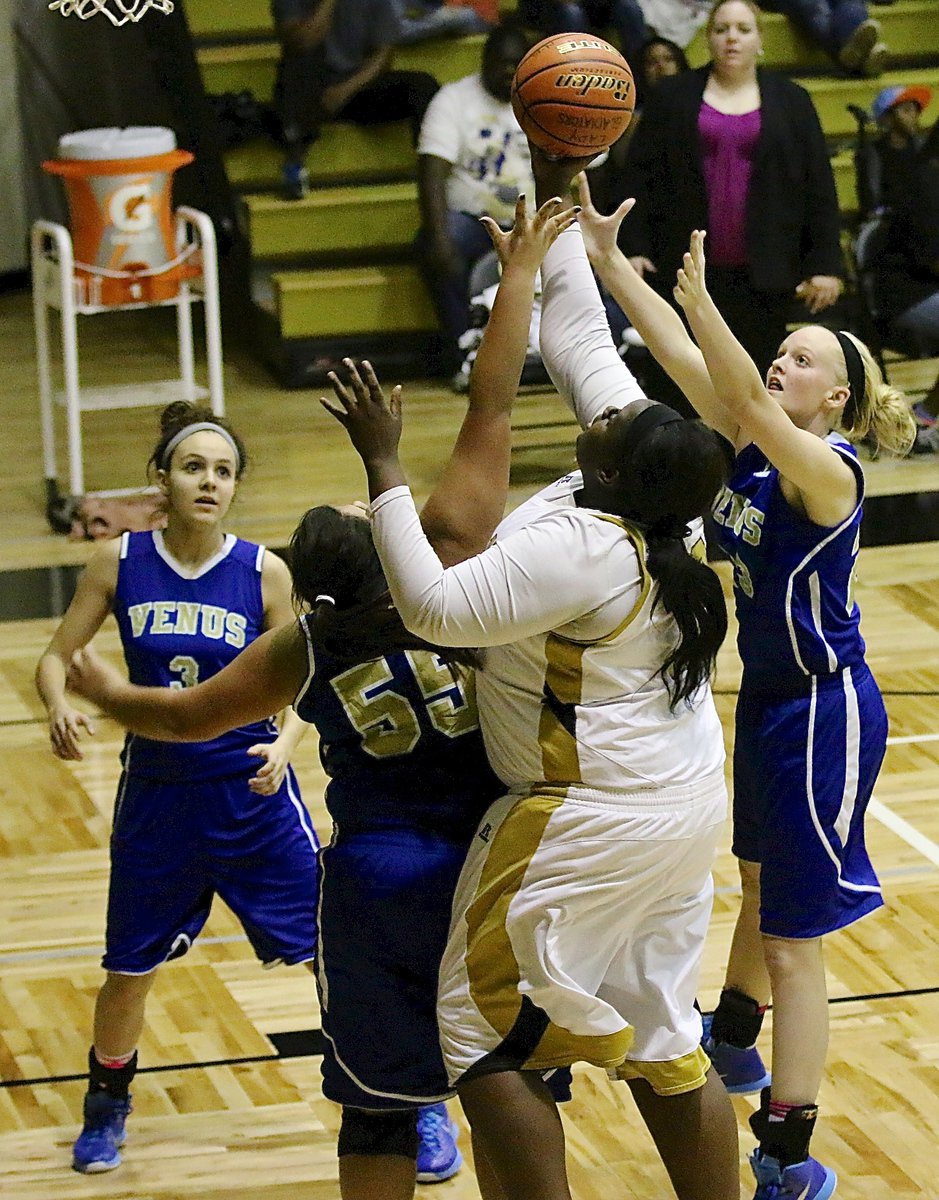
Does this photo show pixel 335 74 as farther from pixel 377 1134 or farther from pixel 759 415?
pixel 377 1134

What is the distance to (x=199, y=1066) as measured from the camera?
385 centimetres

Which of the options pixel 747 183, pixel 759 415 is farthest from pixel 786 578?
pixel 747 183

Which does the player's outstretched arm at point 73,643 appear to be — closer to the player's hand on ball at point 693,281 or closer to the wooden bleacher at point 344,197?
the player's hand on ball at point 693,281

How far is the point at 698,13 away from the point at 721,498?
22.5 feet

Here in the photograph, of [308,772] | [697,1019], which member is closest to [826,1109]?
[697,1019]

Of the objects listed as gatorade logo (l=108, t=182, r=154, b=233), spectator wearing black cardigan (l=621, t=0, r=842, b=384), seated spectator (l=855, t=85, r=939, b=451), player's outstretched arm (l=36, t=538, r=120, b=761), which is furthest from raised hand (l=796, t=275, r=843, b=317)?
player's outstretched arm (l=36, t=538, r=120, b=761)

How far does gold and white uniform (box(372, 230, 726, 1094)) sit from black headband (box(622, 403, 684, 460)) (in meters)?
0.10

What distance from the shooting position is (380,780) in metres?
2.70

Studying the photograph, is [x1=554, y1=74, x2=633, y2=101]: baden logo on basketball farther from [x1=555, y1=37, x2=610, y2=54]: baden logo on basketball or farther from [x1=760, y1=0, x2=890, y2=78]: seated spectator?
[x1=760, y1=0, x2=890, y2=78]: seated spectator

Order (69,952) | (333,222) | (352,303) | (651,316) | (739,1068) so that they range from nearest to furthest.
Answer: (651,316) < (739,1068) < (69,952) < (352,303) < (333,222)

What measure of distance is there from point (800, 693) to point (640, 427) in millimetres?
920

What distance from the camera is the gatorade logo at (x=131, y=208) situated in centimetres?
735

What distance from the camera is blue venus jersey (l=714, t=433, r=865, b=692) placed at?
125 inches

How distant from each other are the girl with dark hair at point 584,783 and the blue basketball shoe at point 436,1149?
0.88 meters
